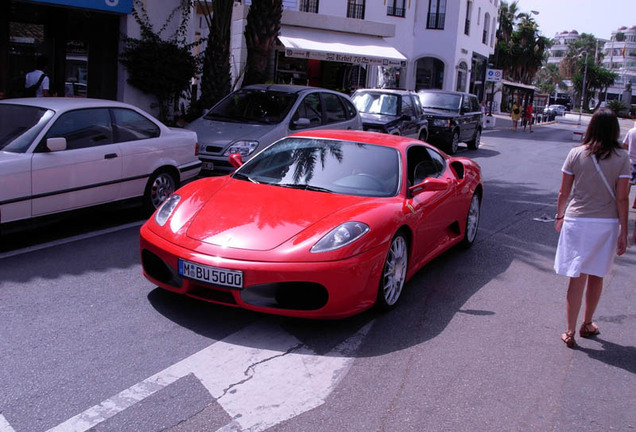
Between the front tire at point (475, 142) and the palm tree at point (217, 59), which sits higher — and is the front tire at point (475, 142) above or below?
below

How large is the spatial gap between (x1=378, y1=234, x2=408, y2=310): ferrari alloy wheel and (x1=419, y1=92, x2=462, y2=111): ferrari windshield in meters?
15.2

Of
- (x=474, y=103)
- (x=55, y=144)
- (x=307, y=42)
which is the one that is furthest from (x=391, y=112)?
(x=55, y=144)

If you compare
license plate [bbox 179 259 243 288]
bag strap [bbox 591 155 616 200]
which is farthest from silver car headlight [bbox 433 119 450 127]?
license plate [bbox 179 259 243 288]

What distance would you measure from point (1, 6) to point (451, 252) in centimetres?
1118

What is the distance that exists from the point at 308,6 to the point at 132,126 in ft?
83.1

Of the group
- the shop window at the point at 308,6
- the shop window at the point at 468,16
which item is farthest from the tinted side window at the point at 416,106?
the shop window at the point at 468,16

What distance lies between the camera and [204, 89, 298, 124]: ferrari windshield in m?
10.9

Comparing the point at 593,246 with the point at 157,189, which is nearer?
the point at 593,246

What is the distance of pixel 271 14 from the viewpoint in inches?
606

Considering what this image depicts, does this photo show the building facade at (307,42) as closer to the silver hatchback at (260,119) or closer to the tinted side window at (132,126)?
the silver hatchback at (260,119)

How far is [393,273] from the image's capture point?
5184 millimetres

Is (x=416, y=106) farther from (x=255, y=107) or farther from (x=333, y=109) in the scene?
(x=255, y=107)

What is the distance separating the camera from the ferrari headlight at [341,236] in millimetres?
4621

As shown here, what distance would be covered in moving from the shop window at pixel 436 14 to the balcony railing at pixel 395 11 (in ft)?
14.7
